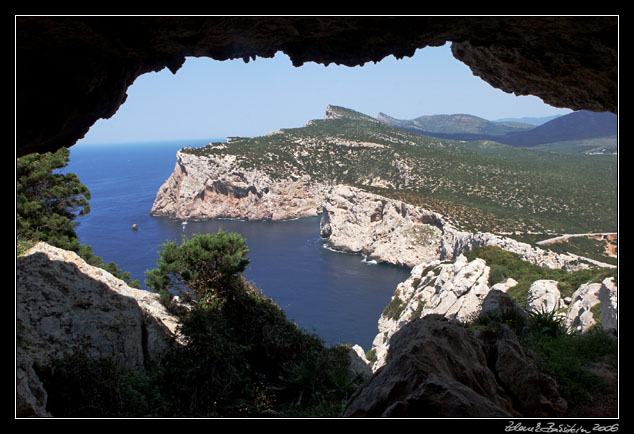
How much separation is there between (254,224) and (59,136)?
9551cm

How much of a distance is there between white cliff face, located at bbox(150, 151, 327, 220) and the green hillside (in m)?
2.98

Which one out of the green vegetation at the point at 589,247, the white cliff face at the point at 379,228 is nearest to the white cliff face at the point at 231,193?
the white cliff face at the point at 379,228

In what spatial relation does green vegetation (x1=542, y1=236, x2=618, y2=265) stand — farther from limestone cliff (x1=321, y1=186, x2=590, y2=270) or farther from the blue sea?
the blue sea

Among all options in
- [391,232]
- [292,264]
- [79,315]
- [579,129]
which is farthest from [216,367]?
[579,129]

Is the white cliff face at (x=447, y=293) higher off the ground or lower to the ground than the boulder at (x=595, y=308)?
lower

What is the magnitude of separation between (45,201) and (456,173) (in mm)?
69099

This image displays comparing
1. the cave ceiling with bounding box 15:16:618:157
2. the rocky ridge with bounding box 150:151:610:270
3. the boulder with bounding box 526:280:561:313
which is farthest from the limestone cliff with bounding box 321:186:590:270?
the cave ceiling with bounding box 15:16:618:157

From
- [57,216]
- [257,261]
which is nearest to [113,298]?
[57,216]

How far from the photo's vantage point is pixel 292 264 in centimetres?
7469

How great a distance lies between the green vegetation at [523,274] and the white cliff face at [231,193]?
6616 cm

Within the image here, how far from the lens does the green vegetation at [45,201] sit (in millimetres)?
17250

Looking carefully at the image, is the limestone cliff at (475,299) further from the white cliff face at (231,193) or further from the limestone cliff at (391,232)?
the white cliff face at (231,193)

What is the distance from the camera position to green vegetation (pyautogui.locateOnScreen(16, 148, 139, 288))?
56.6 ft

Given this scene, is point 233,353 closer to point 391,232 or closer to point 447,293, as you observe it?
point 447,293
